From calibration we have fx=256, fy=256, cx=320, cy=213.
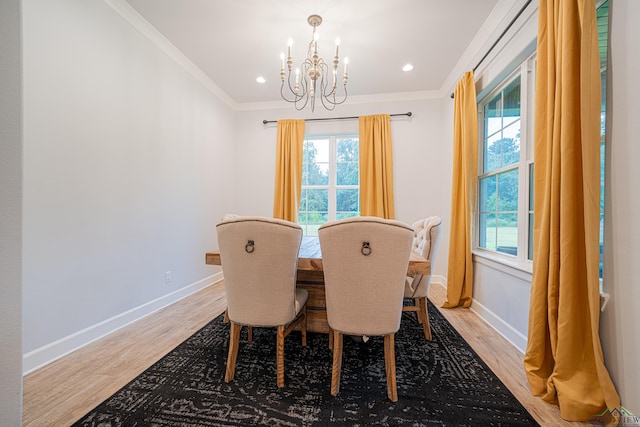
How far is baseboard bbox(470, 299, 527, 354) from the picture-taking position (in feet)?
6.03

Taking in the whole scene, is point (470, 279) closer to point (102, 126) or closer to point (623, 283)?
point (623, 283)

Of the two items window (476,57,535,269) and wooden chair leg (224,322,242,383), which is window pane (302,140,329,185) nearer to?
window (476,57,535,269)

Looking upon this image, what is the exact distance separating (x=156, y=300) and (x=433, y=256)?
2.58m

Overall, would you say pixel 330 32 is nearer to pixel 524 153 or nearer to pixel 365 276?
pixel 524 153

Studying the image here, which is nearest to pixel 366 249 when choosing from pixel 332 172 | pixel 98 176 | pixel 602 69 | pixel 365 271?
pixel 365 271

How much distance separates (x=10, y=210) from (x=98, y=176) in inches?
54.8

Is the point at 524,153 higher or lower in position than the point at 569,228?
higher

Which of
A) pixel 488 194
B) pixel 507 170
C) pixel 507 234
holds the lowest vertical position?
pixel 507 234

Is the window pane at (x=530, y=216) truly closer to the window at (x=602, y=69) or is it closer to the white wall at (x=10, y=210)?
the window at (x=602, y=69)

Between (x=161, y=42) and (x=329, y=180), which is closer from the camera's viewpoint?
(x=161, y=42)

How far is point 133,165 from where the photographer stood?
2279 millimetres

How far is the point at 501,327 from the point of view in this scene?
6.84 feet

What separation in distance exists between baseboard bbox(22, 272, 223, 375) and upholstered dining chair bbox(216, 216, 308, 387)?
1202mm

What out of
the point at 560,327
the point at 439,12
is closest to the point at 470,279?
the point at 560,327
